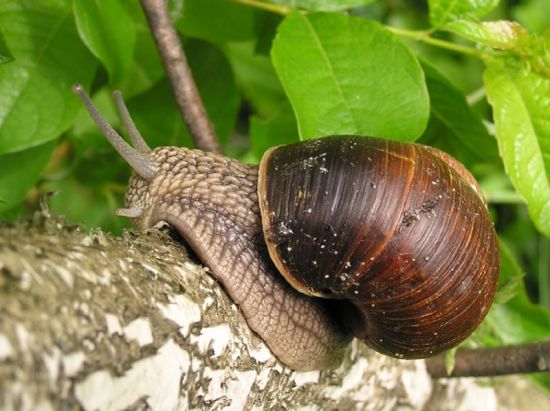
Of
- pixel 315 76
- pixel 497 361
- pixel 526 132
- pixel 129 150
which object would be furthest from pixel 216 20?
pixel 497 361

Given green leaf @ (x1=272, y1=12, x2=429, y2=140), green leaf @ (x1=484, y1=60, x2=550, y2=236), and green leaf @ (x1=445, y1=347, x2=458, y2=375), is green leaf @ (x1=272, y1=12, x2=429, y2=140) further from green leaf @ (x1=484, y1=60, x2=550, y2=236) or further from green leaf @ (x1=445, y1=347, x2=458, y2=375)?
green leaf @ (x1=445, y1=347, x2=458, y2=375)

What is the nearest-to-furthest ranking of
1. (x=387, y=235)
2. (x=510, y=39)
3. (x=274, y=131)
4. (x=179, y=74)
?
1. (x=387, y=235)
2. (x=510, y=39)
3. (x=179, y=74)
4. (x=274, y=131)

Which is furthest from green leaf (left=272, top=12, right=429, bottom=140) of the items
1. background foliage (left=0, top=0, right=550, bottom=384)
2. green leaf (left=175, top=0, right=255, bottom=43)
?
green leaf (left=175, top=0, right=255, bottom=43)

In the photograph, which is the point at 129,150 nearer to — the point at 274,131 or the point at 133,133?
the point at 133,133

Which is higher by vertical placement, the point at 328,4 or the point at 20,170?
the point at 328,4

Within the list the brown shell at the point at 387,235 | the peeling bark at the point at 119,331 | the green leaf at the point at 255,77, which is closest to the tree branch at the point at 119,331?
the peeling bark at the point at 119,331

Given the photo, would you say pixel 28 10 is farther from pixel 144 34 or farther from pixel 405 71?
pixel 405 71
